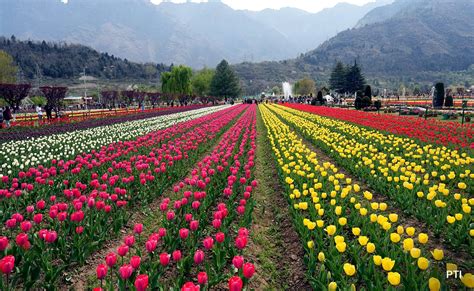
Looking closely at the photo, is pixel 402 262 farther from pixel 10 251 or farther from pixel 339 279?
pixel 10 251

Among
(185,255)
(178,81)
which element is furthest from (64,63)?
(185,255)

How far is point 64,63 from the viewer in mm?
156500

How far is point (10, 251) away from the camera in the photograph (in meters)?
4.40

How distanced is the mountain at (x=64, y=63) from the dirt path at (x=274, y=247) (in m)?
145


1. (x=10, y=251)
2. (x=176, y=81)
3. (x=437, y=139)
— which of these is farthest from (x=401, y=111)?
(x=176, y=81)

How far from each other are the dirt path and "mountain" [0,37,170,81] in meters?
145

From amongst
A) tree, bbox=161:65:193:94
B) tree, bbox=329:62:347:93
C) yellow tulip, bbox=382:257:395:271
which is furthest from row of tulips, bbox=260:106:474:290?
tree, bbox=329:62:347:93

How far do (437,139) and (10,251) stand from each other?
1349 centimetres

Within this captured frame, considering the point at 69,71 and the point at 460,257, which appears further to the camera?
the point at 69,71

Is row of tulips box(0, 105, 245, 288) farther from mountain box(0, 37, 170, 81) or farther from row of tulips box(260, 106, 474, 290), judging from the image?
mountain box(0, 37, 170, 81)

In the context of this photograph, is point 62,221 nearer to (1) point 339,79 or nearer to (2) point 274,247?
(2) point 274,247

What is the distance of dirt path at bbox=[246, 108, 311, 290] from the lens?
4652mm

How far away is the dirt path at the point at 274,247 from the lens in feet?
15.3

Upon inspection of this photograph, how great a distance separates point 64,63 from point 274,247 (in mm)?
175223
